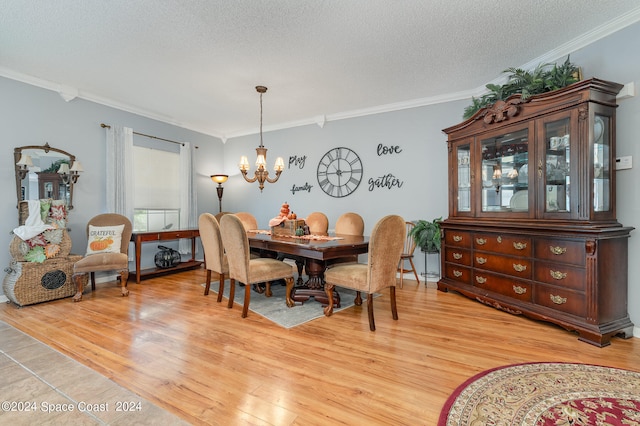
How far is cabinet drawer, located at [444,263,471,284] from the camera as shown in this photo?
343 cm

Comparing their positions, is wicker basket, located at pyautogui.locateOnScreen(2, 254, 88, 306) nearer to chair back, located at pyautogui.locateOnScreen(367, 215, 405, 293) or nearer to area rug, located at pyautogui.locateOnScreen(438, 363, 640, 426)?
chair back, located at pyautogui.locateOnScreen(367, 215, 405, 293)

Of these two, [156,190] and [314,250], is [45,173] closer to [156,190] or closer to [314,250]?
[156,190]

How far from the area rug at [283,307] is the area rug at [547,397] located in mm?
1496

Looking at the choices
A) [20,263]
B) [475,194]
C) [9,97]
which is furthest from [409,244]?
[9,97]

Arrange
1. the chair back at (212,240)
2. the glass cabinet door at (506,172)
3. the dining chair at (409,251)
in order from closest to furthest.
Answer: the glass cabinet door at (506,172), the chair back at (212,240), the dining chair at (409,251)

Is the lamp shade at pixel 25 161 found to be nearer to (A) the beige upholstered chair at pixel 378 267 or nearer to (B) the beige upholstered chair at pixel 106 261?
(B) the beige upholstered chair at pixel 106 261

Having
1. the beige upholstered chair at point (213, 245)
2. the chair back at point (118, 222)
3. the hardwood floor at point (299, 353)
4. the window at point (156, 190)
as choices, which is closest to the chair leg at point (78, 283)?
the hardwood floor at point (299, 353)

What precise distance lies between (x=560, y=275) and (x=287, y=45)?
3126 millimetres

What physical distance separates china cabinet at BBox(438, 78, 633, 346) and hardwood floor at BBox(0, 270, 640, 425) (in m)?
0.23

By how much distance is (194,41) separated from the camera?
110 inches

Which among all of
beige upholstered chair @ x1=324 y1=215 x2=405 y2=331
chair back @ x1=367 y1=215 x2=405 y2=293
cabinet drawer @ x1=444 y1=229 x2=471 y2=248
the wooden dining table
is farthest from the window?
cabinet drawer @ x1=444 y1=229 x2=471 y2=248

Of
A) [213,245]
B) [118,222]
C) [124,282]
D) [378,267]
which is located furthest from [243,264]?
[118,222]

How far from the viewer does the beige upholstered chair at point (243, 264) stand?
2.91 meters

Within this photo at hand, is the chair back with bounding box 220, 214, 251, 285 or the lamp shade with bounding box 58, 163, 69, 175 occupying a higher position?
the lamp shade with bounding box 58, 163, 69, 175
